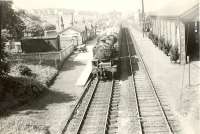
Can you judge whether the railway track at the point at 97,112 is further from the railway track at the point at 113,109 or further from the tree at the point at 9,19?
the tree at the point at 9,19

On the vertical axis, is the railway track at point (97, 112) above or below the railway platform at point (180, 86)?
below

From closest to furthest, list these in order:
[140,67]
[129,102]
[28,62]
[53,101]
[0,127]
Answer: [0,127], [129,102], [53,101], [140,67], [28,62]

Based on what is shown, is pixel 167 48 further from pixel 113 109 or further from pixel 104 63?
pixel 113 109

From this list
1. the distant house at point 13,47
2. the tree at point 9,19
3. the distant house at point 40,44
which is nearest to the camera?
the tree at point 9,19

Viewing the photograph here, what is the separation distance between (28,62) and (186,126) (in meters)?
21.6

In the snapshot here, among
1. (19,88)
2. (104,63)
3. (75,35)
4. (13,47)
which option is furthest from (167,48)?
(13,47)

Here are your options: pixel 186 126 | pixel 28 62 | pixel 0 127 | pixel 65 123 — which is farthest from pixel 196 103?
pixel 28 62

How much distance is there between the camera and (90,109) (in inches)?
725

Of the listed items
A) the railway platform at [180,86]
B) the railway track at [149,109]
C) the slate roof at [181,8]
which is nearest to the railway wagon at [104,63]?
the railway track at [149,109]

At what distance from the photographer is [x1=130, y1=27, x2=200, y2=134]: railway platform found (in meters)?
15.6

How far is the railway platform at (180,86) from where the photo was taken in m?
15.6

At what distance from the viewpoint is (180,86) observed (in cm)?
2141

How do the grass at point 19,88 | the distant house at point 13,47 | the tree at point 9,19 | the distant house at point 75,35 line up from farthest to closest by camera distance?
the distant house at point 75,35 → the distant house at point 13,47 → the tree at point 9,19 → the grass at point 19,88

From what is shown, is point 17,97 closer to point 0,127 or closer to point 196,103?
point 0,127
